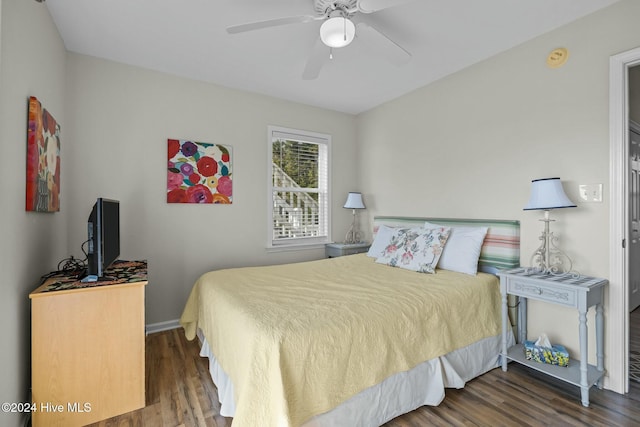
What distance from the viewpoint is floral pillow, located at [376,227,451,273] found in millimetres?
2609

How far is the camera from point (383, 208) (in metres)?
3.89

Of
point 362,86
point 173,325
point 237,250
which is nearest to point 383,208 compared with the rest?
point 362,86

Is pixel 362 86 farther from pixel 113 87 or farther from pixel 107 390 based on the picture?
pixel 107 390

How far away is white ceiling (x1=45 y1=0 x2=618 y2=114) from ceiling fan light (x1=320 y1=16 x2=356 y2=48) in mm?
371

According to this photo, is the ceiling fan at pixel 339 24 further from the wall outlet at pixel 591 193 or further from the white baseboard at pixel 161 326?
the white baseboard at pixel 161 326

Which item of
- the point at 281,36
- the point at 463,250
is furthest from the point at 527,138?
the point at 281,36

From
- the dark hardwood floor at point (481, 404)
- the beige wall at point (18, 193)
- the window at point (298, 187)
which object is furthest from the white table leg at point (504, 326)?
the beige wall at point (18, 193)

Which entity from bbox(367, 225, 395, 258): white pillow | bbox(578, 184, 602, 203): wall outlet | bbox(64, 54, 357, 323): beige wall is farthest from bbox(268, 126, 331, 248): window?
bbox(578, 184, 602, 203): wall outlet

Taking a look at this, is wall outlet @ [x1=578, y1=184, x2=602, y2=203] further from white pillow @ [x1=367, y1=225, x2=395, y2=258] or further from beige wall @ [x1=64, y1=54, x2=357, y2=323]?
beige wall @ [x1=64, y1=54, x2=357, y2=323]

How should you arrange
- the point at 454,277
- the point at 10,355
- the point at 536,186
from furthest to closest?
the point at 454,277, the point at 536,186, the point at 10,355

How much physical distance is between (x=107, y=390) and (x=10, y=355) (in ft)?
1.70

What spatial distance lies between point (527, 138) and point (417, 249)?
4.13 ft

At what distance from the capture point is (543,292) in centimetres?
202

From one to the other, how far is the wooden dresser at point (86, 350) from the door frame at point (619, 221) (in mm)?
3011
